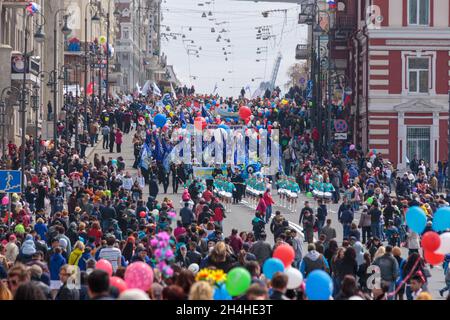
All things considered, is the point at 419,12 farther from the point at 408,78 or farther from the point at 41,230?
the point at 41,230

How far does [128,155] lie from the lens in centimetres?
6425

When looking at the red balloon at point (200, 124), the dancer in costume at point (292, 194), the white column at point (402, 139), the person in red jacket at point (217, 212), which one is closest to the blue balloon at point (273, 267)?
the person in red jacket at point (217, 212)

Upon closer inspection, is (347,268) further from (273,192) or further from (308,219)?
(273,192)

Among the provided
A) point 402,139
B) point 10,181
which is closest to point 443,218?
point 10,181

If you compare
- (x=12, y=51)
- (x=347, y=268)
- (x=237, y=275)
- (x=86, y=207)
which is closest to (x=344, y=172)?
(x=12, y=51)

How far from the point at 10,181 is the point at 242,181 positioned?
54.7 ft

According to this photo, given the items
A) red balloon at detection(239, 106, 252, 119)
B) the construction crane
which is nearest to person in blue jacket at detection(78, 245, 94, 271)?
red balloon at detection(239, 106, 252, 119)

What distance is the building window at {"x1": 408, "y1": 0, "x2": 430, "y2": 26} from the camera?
217 feet

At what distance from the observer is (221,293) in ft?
50.0

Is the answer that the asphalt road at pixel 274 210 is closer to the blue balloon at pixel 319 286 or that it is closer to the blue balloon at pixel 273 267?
the blue balloon at pixel 273 267

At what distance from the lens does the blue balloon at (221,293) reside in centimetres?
1511

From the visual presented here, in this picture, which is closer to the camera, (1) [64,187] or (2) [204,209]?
(2) [204,209]
